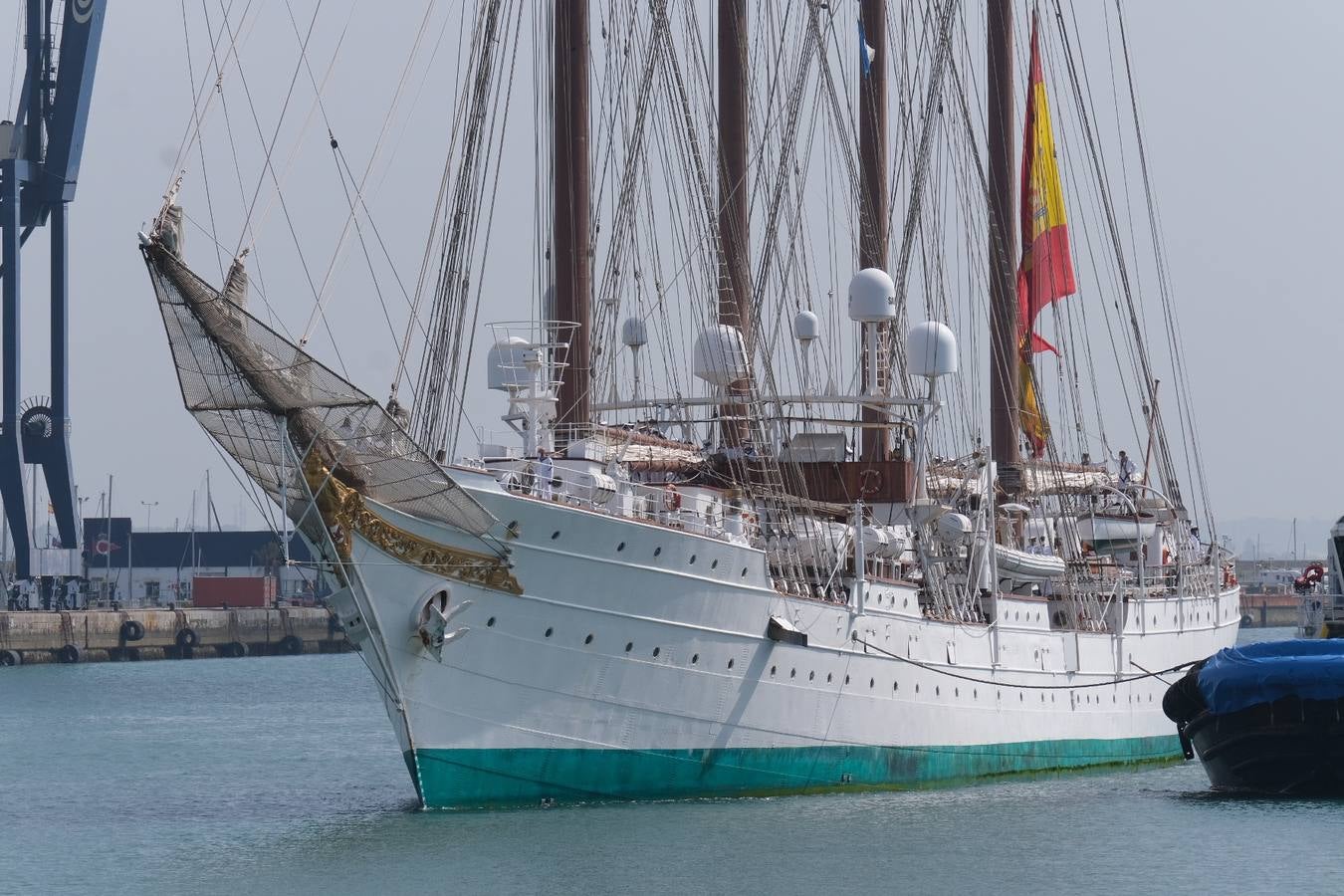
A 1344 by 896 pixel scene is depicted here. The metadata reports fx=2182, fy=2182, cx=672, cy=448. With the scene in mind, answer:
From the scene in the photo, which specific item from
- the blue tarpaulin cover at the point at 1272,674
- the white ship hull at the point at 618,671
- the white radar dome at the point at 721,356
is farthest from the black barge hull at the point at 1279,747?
the white radar dome at the point at 721,356

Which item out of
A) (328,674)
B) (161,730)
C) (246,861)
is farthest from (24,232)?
(246,861)

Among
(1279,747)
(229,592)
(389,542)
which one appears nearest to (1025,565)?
(1279,747)

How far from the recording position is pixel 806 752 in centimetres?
4038

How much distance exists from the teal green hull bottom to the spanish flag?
22.8 metres

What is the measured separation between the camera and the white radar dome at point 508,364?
133ft

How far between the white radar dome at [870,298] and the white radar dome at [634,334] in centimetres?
903

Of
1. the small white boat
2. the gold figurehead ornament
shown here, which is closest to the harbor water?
the gold figurehead ornament

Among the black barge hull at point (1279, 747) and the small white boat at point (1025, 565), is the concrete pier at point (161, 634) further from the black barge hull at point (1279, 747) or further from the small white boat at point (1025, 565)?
the black barge hull at point (1279, 747)

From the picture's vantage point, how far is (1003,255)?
59.9m

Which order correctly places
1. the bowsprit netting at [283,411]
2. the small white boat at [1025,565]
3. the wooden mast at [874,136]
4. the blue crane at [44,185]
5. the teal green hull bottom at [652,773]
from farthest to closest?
the blue crane at [44,185] < the wooden mast at [874,136] < the small white boat at [1025,565] < the teal green hull bottom at [652,773] < the bowsprit netting at [283,411]

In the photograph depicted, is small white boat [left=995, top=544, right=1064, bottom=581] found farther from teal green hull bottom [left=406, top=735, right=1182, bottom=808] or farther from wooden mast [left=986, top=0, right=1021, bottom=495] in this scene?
wooden mast [left=986, top=0, right=1021, bottom=495]

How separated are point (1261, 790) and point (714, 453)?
42.1 feet

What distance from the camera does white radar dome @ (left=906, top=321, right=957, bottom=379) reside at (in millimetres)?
46125

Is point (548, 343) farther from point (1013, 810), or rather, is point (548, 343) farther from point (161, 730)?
point (161, 730)
